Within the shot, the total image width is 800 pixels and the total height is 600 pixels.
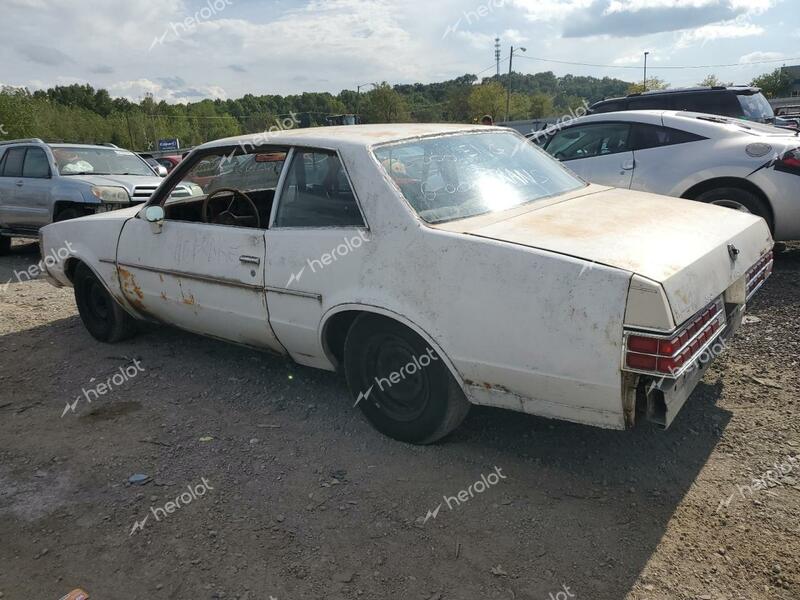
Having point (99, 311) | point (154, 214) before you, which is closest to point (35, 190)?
point (99, 311)

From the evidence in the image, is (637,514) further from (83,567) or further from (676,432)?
(83,567)

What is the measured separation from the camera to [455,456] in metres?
3.07

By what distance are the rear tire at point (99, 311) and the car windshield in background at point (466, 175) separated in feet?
9.41

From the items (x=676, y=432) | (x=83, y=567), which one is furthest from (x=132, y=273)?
(x=676, y=432)

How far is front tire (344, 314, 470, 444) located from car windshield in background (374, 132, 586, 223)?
2.12ft

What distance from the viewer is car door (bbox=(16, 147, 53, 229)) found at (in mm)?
8414

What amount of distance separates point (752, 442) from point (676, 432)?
1.14 ft

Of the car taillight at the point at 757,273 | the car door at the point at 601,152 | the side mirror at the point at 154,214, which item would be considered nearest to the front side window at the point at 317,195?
the side mirror at the point at 154,214

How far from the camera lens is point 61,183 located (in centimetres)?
833

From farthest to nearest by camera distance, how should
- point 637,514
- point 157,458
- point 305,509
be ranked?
point 157,458 → point 305,509 → point 637,514

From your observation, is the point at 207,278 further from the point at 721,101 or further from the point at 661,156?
the point at 721,101
